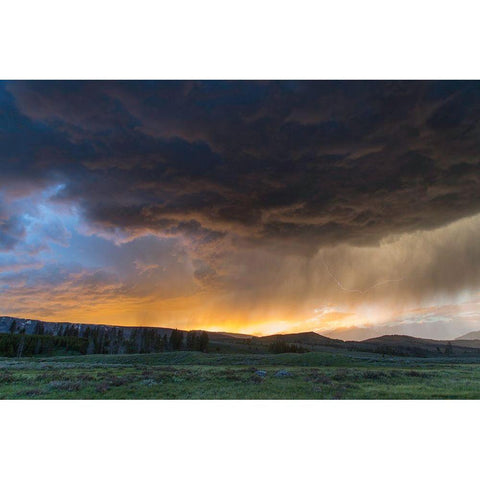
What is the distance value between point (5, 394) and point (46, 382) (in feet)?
7.45

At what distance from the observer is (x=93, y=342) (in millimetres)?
A: 66562

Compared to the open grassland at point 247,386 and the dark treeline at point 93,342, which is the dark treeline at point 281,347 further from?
the open grassland at point 247,386

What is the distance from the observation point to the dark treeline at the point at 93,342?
53.7 metres

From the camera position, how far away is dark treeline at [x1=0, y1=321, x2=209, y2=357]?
5374 cm

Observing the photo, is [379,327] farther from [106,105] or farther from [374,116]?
[106,105]

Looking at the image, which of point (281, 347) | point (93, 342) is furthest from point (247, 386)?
point (93, 342)

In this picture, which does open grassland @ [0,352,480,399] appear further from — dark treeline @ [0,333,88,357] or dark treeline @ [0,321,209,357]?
→ dark treeline @ [0,333,88,357]

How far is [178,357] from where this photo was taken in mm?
35438

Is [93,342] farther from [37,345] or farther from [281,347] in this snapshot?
[281,347]

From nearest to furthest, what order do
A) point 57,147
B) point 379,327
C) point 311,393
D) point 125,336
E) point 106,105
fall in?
point 311,393 < point 106,105 < point 57,147 < point 379,327 < point 125,336

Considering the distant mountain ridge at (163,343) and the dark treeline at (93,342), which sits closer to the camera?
the distant mountain ridge at (163,343)

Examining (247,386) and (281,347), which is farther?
(281,347)

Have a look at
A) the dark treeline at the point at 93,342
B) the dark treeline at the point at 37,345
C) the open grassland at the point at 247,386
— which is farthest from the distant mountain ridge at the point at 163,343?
the open grassland at the point at 247,386

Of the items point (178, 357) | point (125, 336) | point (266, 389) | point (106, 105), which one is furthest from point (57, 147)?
point (125, 336)
